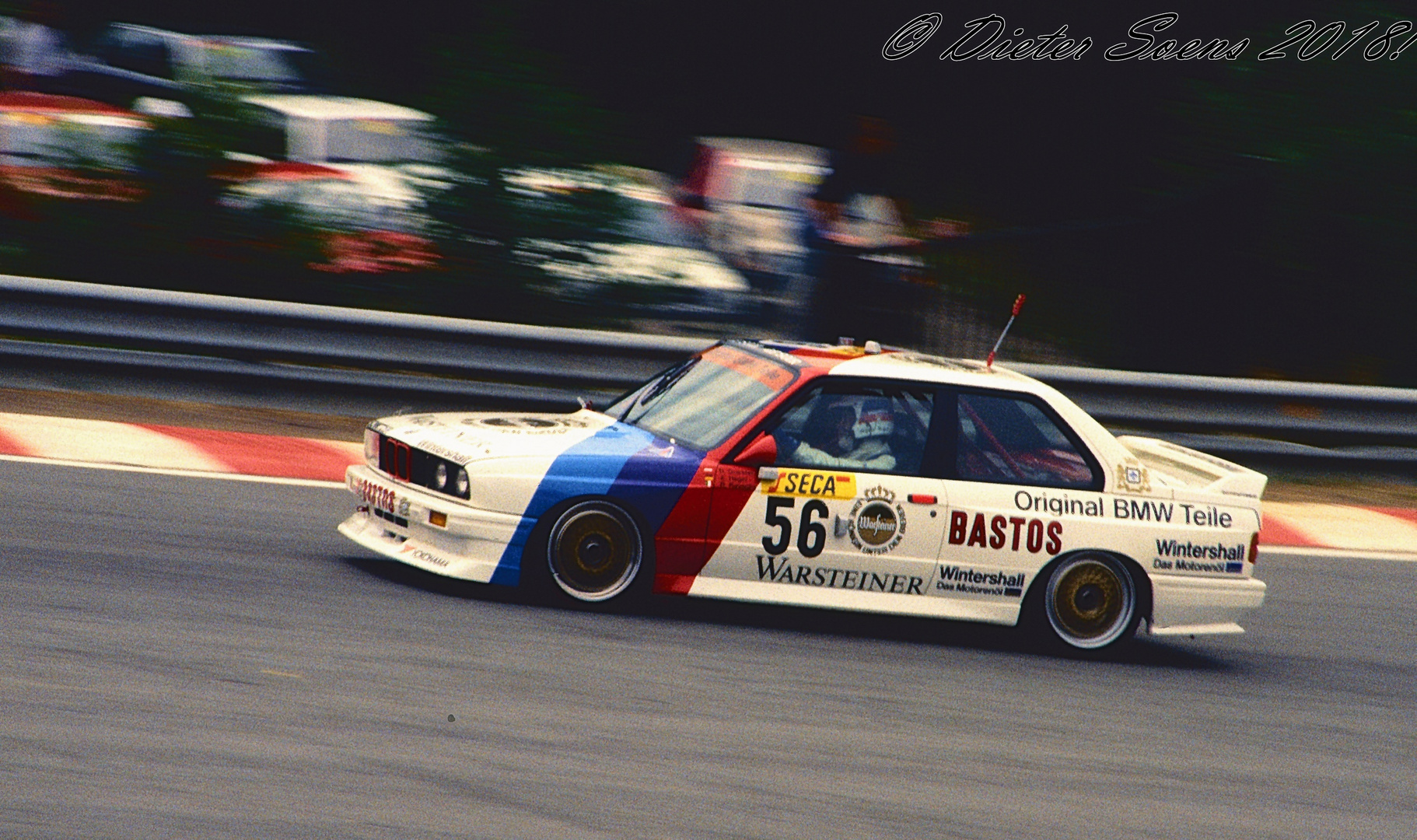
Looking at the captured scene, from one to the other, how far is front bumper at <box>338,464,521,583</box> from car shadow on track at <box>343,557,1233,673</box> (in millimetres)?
229

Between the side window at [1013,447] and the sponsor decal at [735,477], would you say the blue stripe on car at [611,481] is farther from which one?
the side window at [1013,447]

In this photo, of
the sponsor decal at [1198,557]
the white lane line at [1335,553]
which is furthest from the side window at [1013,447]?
the white lane line at [1335,553]

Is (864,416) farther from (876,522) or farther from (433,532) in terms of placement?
(433,532)

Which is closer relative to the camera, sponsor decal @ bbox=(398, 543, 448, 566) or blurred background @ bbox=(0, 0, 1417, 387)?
sponsor decal @ bbox=(398, 543, 448, 566)

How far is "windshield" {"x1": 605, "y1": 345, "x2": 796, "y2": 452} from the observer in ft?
23.1

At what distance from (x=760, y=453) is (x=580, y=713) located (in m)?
1.66

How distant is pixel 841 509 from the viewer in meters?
6.91

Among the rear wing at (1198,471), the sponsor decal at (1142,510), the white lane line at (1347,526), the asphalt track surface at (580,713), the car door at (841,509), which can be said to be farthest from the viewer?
the white lane line at (1347,526)

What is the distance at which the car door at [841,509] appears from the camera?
6.85m

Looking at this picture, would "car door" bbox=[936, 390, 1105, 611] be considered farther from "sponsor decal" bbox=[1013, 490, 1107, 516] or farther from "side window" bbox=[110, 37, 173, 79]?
"side window" bbox=[110, 37, 173, 79]

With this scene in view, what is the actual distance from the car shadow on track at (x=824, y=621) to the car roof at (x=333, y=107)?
7.30 m

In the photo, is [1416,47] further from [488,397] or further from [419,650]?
[419,650]

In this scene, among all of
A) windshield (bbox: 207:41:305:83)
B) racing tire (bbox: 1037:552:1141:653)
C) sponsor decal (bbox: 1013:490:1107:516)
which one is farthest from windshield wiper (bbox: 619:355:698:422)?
windshield (bbox: 207:41:305:83)

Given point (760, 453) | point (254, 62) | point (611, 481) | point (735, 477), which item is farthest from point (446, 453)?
point (254, 62)
